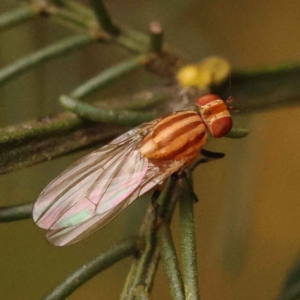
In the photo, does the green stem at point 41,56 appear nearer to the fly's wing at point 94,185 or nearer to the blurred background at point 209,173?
the fly's wing at point 94,185

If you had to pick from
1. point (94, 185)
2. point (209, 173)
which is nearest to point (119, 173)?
point (94, 185)

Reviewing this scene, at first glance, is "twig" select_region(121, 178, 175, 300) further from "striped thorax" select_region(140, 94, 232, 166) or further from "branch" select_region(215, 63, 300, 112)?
"branch" select_region(215, 63, 300, 112)

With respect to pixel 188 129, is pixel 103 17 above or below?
above

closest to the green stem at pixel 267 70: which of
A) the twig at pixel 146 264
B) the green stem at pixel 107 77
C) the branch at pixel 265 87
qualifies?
the branch at pixel 265 87

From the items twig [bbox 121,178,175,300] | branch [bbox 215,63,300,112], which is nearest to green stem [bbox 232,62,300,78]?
branch [bbox 215,63,300,112]

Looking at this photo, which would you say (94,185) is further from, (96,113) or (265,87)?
(265,87)
